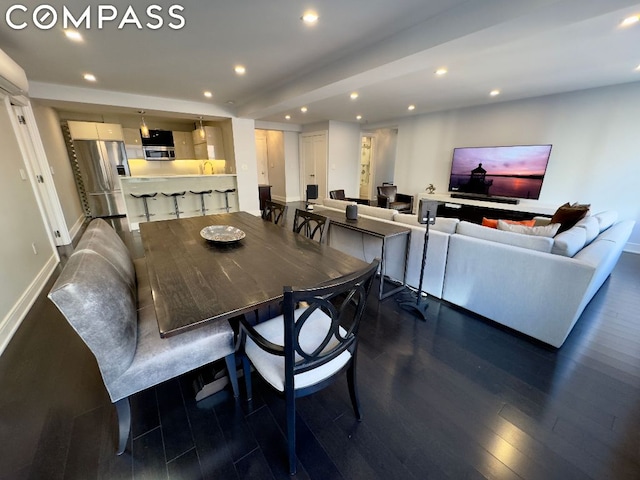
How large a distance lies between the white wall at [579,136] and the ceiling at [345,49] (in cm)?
29

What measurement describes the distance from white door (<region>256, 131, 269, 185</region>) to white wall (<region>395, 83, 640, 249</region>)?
5984 millimetres

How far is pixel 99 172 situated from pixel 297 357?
7.12 metres

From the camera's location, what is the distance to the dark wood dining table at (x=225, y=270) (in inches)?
43.2

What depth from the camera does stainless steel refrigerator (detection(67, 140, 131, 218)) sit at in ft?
18.6

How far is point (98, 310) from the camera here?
1.03 metres

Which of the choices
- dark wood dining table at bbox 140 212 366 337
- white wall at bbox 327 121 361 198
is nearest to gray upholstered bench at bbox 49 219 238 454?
dark wood dining table at bbox 140 212 366 337

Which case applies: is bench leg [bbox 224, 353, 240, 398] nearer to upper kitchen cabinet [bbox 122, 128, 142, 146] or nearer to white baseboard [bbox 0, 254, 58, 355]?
white baseboard [bbox 0, 254, 58, 355]

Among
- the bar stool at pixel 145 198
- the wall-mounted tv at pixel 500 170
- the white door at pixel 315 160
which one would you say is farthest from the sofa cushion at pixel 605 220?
the bar stool at pixel 145 198

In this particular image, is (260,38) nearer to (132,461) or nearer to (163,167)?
(132,461)

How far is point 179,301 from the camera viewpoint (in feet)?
3.79

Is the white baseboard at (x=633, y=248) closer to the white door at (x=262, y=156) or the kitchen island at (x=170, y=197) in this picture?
the kitchen island at (x=170, y=197)

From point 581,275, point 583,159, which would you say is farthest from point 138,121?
point 583,159

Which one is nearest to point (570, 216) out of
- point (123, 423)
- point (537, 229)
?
point (537, 229)

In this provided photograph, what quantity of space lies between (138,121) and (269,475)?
26.3ft
